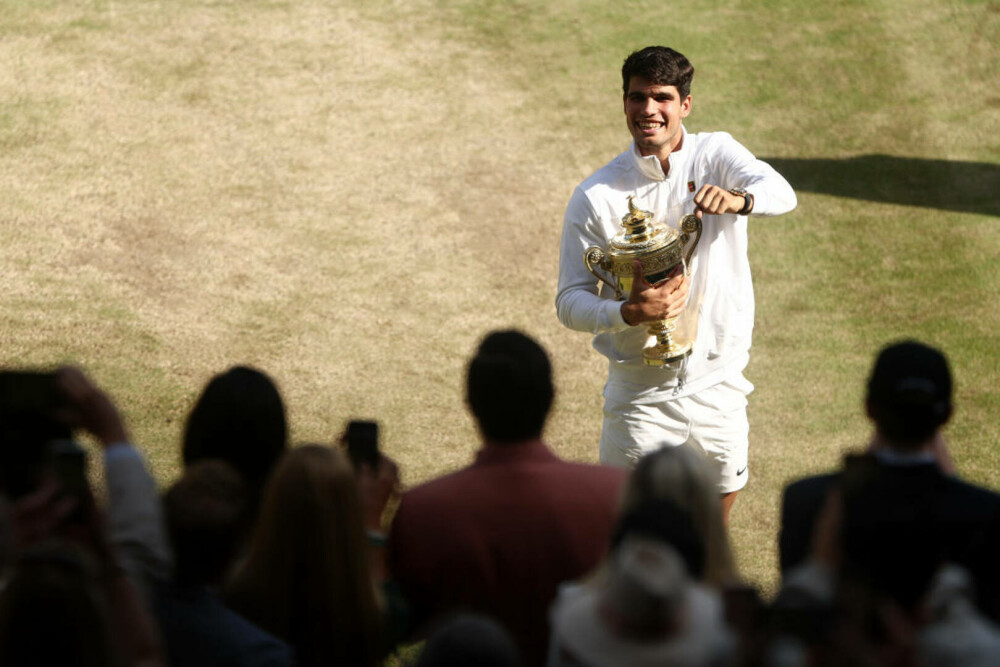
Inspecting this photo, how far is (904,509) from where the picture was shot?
3.04 meters

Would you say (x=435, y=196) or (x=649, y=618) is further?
(x=435, y=196)

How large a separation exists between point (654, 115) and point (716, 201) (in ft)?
1.78

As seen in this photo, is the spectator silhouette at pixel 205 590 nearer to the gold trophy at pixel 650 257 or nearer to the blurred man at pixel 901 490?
the blurred man at pixel 901 490

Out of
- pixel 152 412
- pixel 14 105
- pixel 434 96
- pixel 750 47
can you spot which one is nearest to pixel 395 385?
pixel 152 412

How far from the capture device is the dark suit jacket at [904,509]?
2787 millimetres

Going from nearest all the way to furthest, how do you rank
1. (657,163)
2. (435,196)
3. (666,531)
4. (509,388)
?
(666,531) → (509,388) → (657,163) → (435,196)

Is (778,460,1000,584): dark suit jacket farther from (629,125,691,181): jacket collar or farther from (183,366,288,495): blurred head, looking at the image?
(629,125,691,181): jacket collar

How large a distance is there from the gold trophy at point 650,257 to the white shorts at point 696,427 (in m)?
0.26

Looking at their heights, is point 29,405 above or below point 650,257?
below

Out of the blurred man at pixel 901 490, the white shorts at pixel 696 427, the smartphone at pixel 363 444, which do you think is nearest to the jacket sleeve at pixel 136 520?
the smartphone at pixel 363 444

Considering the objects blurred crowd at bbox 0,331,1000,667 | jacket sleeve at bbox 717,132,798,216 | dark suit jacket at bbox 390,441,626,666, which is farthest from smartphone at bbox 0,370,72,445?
jacket sleeve at bbox 717,132,798,216

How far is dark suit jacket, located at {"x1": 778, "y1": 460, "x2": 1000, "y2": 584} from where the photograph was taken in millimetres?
2787

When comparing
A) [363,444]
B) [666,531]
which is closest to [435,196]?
[363,444]

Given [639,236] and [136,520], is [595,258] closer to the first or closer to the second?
[639,236]
